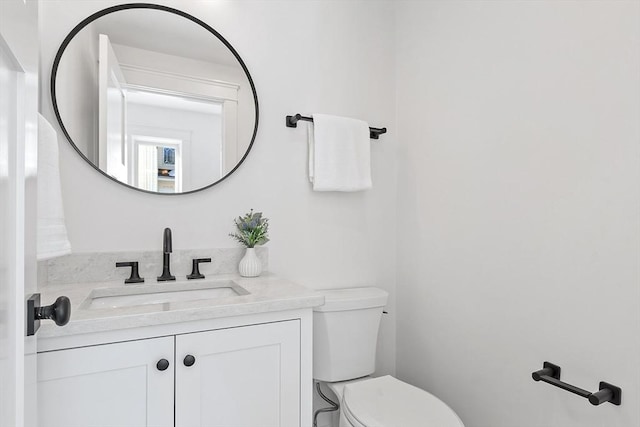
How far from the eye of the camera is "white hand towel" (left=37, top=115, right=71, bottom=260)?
3.39ft

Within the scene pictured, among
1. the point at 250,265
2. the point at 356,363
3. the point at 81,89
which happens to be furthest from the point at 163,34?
the point at 356,363

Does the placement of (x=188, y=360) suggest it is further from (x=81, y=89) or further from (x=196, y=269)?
(x=81, y=89)

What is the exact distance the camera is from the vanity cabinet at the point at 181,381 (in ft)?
3.24

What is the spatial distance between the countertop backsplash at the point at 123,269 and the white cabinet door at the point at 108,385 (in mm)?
471

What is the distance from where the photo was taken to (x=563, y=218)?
1305mm

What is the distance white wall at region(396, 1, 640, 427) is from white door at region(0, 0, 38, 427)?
56.6 inches

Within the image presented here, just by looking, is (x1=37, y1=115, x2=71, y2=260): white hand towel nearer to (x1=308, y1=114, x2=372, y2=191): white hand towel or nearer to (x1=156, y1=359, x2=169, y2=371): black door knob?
(x1=156, y1=359, x2=169, y2=371): black door knob

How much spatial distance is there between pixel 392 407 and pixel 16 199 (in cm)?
128

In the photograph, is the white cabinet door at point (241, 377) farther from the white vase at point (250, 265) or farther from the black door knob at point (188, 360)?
the white vase at point (250, 265)

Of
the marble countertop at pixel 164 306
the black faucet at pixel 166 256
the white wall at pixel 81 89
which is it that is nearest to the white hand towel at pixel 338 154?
the marble countertop at pixel 164 306

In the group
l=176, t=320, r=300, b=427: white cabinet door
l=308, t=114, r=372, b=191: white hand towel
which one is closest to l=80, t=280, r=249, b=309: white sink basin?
l=176, t=320, r=300, b=427: white cabinet door

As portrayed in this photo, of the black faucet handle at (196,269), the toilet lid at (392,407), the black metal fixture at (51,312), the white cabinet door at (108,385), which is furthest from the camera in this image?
the black faucet handle at (196,269)

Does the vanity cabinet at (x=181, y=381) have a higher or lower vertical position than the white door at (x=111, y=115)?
lower

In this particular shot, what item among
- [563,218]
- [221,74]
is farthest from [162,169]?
[563,218]
